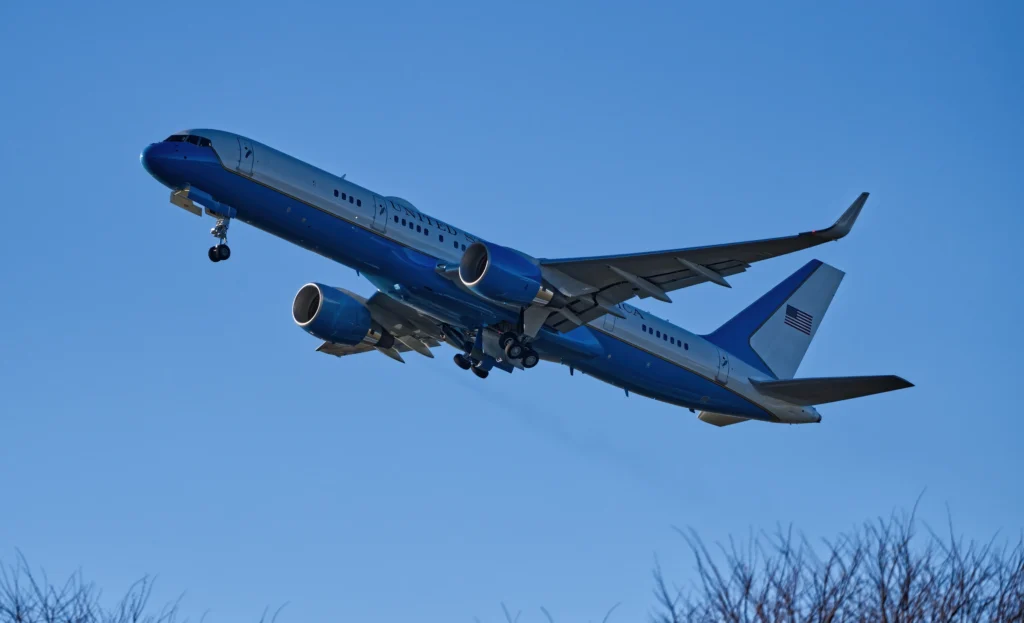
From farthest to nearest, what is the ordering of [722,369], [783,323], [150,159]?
[783,323] < [722,369] < [150,159]

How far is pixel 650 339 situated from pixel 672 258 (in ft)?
19.9

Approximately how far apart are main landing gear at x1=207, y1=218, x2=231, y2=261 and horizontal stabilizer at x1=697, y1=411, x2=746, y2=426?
18984 millimetres

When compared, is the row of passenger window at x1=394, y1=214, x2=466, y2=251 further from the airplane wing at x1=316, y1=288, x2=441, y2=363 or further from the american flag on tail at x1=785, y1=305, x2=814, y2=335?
the american flag on tail at x1=785, y1=305, x2=814, y2=335

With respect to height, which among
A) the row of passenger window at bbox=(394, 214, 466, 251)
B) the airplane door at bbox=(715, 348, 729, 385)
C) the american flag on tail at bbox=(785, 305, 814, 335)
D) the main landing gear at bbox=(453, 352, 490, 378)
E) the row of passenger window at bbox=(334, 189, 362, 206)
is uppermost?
the american flag on tail at bbox=(785, 305, 814, 335)

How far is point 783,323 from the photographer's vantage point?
49094 millimetres

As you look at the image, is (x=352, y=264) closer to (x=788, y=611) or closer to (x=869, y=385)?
(x=869, y=385)

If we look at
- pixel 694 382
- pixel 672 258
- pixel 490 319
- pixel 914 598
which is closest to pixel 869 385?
pixel 694 382

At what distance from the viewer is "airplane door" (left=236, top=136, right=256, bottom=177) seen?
3625 centimetres

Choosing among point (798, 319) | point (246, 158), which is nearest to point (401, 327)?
point (246, 158)

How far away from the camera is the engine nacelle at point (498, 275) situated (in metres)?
37.2

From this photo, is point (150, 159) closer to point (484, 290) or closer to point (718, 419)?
point (484, 290)

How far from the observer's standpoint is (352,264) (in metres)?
38.1

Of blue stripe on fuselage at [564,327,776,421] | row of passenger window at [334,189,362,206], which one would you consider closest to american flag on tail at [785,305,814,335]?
blue stripe on fuselage at [564,327,776,421]

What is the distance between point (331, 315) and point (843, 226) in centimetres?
1851
